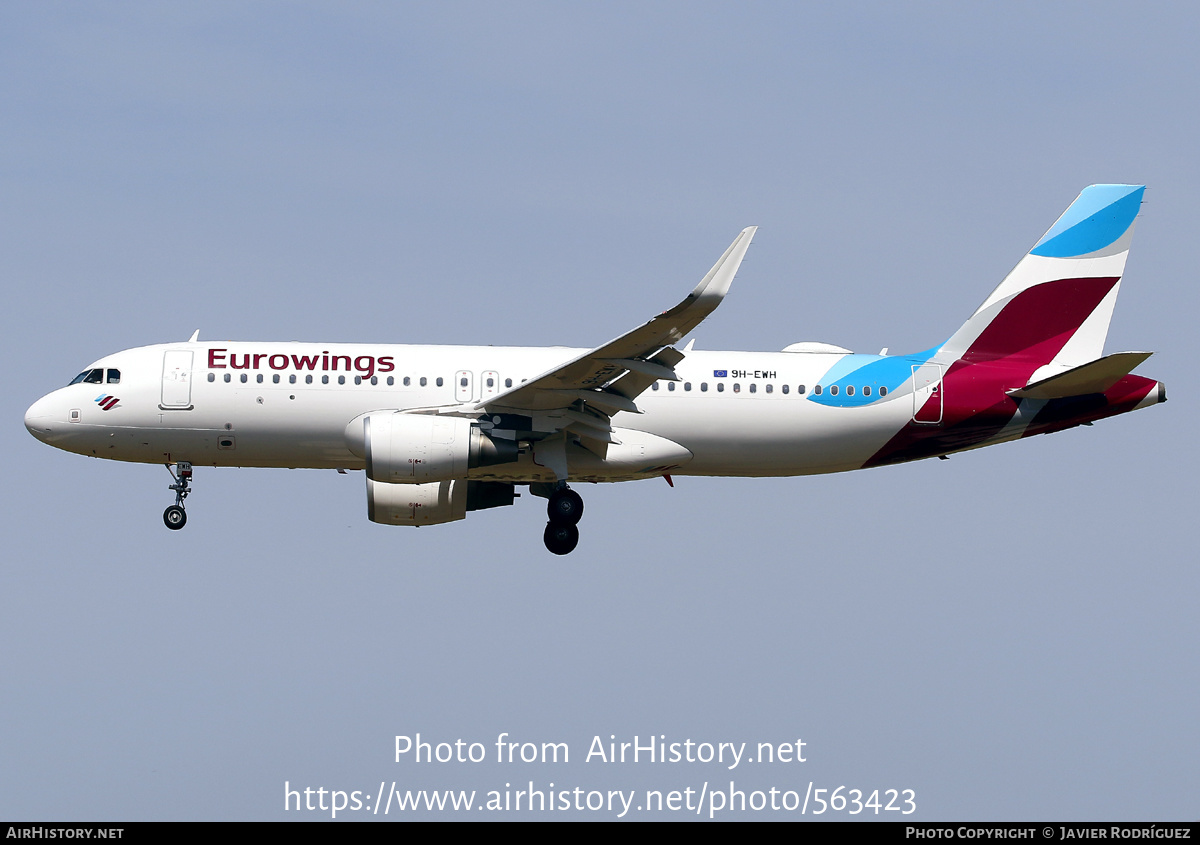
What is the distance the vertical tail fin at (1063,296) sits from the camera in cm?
3497

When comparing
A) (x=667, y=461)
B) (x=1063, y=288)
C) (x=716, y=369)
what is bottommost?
(x=667, y=461)

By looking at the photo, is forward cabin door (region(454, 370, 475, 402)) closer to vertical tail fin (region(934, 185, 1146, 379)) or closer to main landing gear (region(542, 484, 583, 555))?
main landing gear (region(542, 484, 583, 555))

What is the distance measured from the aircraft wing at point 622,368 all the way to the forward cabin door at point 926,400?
6938mm

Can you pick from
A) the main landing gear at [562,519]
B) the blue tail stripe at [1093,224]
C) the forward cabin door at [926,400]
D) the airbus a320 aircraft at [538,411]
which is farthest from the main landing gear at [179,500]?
the blue tail stripe at [1093,224]

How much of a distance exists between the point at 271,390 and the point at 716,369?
991cm

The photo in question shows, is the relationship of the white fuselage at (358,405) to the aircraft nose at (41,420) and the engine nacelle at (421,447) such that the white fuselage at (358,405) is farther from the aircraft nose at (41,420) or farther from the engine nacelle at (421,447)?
the engine nacelle at (421,447)

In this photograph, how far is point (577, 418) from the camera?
103ft

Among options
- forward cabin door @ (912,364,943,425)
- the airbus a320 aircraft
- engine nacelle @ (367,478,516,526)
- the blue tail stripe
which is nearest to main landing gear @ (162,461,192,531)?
the airbus a320 aircraft

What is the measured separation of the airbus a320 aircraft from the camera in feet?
103

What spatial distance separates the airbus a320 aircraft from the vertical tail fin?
145 millimetres

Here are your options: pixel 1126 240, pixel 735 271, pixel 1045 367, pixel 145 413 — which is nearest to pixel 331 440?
pixel 145 413

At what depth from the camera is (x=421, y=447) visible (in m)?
30.5

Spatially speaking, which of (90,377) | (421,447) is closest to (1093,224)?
(421,447)

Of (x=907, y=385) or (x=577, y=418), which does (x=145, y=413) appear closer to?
(x=577, y=418)
